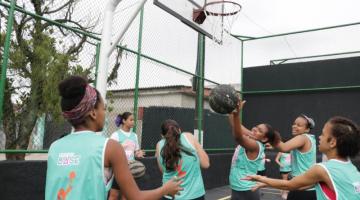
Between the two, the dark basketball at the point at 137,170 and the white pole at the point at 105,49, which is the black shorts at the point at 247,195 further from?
the white pole at the point at 105,49

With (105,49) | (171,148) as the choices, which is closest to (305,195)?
(171,148)

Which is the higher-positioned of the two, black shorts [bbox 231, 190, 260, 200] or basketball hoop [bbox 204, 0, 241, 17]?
basketball hoop [bbox 204, 0, 241, 17]

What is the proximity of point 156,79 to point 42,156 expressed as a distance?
3325 millimetres

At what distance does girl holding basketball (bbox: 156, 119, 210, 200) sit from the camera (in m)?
3.84

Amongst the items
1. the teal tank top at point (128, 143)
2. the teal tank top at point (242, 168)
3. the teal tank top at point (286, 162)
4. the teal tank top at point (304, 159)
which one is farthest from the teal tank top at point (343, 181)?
the teal tank top at point (286, 162)

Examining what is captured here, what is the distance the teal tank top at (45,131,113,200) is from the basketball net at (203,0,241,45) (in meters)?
4.93

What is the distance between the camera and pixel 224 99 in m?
3.76

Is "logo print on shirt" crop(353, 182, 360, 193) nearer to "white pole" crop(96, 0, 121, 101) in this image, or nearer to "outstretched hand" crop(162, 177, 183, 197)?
"outstretched hand" crop(162, 177, 183, 197)

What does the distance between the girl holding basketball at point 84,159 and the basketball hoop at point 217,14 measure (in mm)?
4650

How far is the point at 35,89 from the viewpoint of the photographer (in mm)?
5191

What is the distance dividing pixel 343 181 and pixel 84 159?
1725 millimetres

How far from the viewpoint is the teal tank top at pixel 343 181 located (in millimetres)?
2336

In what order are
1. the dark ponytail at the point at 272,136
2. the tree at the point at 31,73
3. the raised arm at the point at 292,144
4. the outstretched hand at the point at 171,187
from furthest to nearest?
the tree at the point at 31,73 → the dark ponytail at the point at 272,136 → the raised arm at the point at 292,144 → the outstretched hand at the point at 171,187

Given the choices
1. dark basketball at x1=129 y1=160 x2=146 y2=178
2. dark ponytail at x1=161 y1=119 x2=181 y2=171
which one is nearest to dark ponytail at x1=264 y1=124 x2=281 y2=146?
dark ponytail at x1=161 y1=119 x2=181 y2=171
